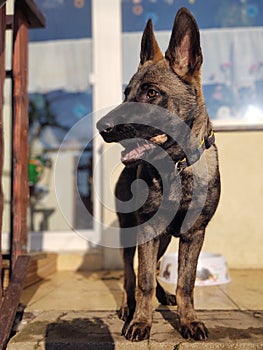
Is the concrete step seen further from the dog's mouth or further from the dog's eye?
the dog's eye

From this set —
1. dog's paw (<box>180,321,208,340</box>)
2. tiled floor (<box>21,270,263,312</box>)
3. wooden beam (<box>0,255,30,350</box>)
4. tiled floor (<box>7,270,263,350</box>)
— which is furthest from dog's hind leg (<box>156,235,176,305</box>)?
wooden beam (<box>0,255,30,350</box>)

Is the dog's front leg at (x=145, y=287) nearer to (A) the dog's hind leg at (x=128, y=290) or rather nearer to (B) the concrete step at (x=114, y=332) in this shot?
(B) the concrete step at (x=114, y=332)

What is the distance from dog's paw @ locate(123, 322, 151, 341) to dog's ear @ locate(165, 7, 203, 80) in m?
1.27

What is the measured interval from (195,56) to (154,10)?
2.77 meters

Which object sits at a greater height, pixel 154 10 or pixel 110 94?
pixel 154 10

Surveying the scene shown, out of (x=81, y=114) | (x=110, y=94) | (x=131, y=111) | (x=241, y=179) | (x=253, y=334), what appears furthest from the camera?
(x=81, y=114)

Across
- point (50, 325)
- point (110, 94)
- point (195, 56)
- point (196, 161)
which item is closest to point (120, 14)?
point (110, 94)

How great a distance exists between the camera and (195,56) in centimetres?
224

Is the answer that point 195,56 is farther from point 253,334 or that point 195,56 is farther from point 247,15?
point 247,15

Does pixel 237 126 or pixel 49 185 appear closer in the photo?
pixel 237 126

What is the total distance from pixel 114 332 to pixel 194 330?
38cm

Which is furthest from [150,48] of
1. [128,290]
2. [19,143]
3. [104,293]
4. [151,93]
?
[104,293]

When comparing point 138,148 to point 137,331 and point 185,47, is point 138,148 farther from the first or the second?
point 137,331

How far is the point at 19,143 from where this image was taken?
2.77 meters
